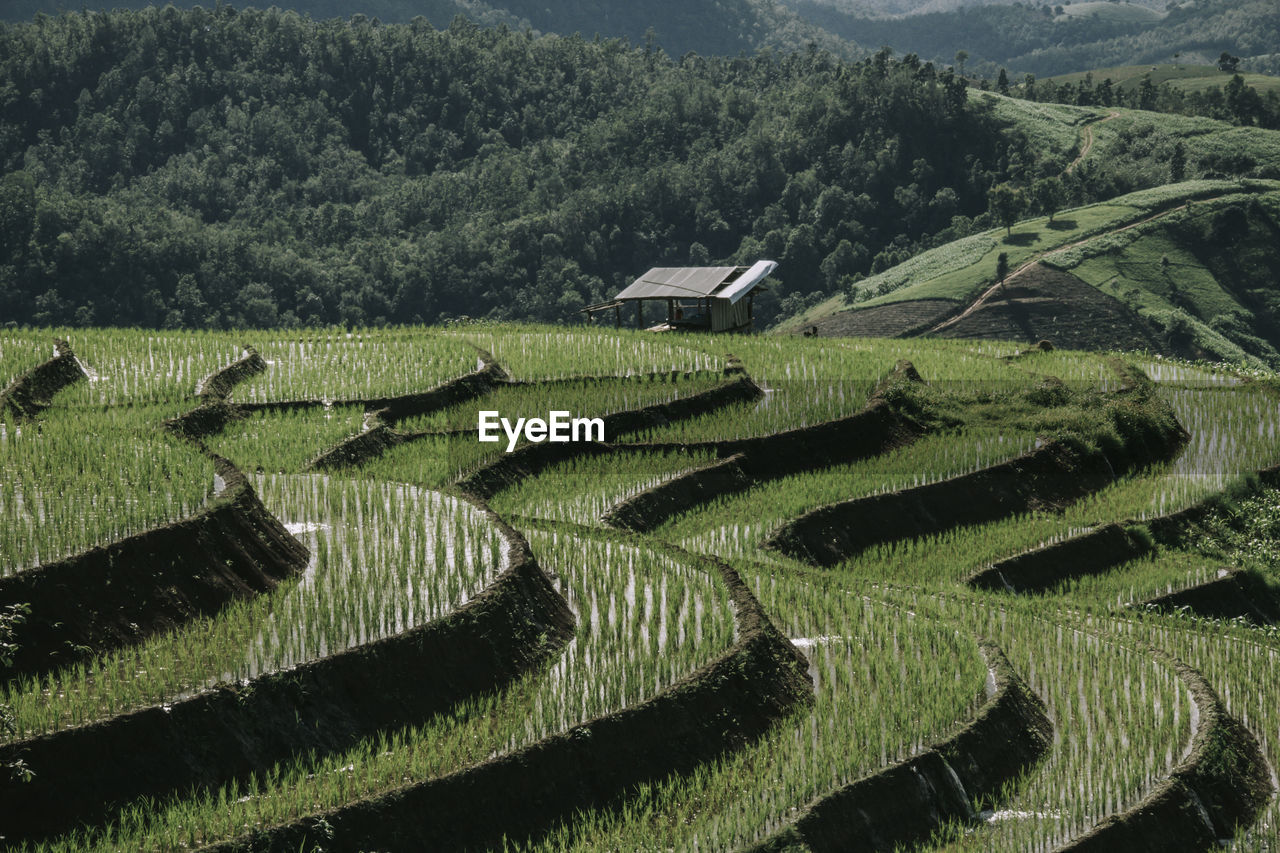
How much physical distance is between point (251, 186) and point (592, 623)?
10605cm

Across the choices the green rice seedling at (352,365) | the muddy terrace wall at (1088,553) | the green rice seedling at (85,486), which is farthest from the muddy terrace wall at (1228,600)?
the green rice seedling at (352,365)

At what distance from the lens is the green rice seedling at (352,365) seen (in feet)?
65.3

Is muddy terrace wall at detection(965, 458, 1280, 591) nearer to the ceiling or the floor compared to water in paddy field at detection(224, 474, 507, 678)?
nearer to the floor

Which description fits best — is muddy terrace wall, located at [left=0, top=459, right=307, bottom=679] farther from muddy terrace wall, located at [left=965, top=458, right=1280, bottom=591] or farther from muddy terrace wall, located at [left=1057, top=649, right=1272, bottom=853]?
muddy terrace wall, located at [left=965, top=458, right=1280, bottom=591]

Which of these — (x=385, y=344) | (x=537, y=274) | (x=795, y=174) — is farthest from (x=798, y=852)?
(x=795, y=174)

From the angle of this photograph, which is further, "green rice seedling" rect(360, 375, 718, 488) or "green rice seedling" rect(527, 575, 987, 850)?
"green rice seedling" rect(360, 375, 718, 488)

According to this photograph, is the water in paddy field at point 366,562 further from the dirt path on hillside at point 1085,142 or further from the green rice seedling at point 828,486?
the dirt path on hillside at point 1085,142

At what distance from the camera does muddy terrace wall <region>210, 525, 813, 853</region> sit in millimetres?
7574

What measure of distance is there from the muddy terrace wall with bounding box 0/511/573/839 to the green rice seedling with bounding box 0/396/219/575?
1.99 m

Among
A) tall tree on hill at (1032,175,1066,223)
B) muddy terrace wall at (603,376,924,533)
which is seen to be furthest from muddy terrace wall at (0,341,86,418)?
tall tree on hill at (1032,175,1066,223)

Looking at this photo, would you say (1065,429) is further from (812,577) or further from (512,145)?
(512,145)

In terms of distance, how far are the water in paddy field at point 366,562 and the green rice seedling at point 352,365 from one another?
5452mm

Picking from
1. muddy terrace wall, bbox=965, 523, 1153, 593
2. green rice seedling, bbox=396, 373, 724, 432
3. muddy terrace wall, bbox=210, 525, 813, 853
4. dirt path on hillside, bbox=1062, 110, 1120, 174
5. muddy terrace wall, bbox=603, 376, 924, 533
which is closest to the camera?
muddy terrace wall, bbox=210, 525, 813, 853

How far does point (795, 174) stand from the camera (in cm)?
11081
